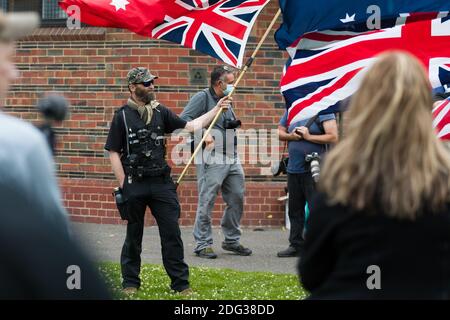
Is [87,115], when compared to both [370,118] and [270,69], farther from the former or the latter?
[370,118]

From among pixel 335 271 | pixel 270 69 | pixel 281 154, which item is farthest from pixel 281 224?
pixel 335 271

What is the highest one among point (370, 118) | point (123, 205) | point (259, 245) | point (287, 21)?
point (287, 21)

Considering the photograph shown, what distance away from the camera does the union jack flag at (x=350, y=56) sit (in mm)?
7914

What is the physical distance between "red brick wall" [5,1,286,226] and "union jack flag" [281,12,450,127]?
4746 mm

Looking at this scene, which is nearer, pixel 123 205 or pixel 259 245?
pixel 123 205

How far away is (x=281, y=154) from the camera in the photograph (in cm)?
1288

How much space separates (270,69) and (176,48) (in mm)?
1285

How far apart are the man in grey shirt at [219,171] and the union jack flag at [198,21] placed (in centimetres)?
175

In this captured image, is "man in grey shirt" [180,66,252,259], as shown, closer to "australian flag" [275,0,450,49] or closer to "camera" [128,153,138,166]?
"camera" [128,153,138,166]

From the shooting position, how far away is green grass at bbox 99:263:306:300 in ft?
27.2

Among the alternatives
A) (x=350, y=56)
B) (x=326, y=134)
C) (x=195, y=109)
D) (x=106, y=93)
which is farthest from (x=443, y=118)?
(x=106, y=93)

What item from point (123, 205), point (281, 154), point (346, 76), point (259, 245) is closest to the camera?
point (346, 76)

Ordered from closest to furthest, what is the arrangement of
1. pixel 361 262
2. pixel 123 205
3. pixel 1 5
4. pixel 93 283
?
pixel 93 283 → pixel 361 262 → pixel 123 205 → pixel 1 5

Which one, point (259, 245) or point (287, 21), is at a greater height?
point (287, 21)
